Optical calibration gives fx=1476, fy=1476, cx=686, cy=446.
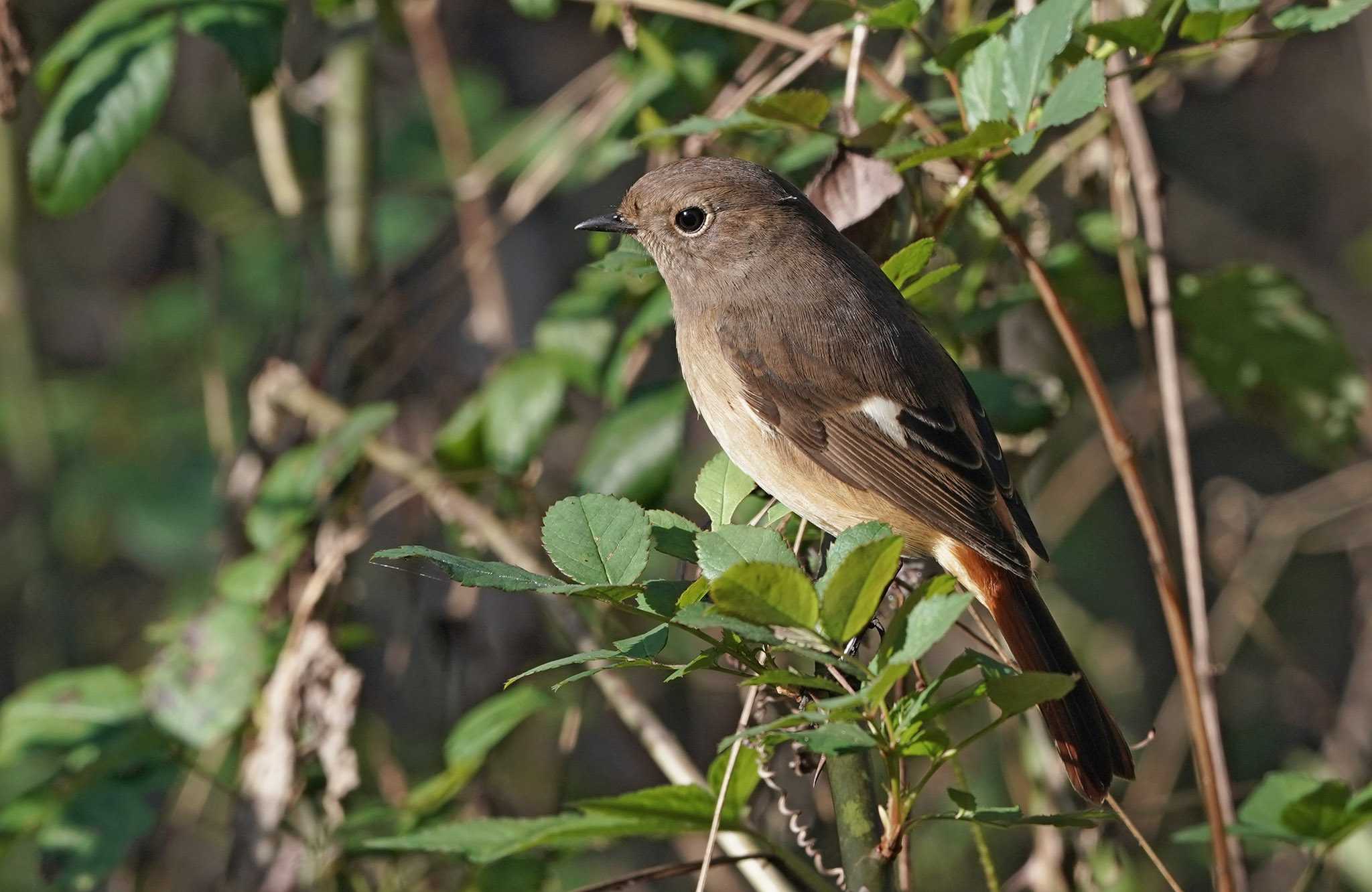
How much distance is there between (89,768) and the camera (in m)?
2.92

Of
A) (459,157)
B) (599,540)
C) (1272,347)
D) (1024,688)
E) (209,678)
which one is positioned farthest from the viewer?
(459,157)

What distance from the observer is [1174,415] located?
2916mm

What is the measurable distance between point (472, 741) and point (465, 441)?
659mm

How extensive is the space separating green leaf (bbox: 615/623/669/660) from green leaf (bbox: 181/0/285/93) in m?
1.68

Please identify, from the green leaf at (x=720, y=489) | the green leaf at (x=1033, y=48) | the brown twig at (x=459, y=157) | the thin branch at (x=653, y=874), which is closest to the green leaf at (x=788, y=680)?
the green leaf at (x=720, y=489)

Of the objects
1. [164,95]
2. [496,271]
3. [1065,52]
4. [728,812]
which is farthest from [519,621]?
[1065,52]

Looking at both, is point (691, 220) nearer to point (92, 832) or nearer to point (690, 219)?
point (690, 219)

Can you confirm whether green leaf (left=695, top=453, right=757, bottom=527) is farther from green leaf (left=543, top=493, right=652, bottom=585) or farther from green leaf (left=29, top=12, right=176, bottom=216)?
green leaf (left=29, top=12, right=176, bottom=216)

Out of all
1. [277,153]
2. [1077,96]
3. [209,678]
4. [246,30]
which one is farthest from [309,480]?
[1077,96]

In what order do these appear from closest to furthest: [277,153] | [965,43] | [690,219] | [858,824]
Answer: [858,824]
[965,43]
[690,219]
[277,153]

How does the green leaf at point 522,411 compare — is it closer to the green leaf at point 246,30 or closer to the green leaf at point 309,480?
the green leaf at point 309,480

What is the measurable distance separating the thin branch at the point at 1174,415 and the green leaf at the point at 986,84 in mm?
750

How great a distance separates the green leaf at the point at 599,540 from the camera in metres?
1.64

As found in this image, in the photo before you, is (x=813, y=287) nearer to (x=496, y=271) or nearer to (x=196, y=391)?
(x=496, y=271)
